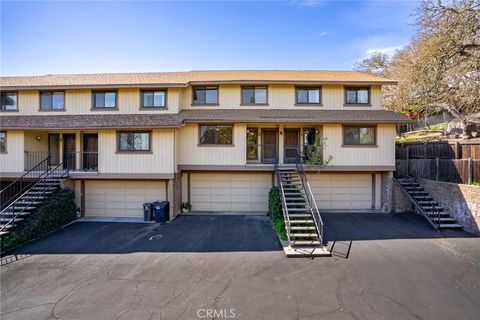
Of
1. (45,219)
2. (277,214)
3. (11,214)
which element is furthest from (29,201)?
(277,214)

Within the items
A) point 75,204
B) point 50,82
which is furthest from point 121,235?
point 50,82

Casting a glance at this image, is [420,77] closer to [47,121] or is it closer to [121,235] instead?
[121,235]

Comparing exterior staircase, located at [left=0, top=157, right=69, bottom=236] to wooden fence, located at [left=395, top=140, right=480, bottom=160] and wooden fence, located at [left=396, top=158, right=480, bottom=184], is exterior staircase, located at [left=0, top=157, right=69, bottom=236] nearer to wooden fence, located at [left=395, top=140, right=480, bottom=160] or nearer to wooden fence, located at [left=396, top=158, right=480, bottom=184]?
wooden fence, located at [left=396, top=158, right=480, bottom=184]

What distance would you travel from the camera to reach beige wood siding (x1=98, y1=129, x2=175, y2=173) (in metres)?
12.9

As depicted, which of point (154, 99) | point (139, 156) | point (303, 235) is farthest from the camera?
point (154, 99)

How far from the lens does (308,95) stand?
14766mm

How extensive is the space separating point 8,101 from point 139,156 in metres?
Answer: 9.60

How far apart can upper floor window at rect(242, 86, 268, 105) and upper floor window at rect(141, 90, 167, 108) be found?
4.85 meters

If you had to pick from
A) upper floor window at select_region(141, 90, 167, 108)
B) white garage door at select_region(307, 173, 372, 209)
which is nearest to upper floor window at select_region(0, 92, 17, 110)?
upper floor window at select_region(141, 90, 167, 108)

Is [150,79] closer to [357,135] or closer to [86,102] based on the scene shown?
[86,102]

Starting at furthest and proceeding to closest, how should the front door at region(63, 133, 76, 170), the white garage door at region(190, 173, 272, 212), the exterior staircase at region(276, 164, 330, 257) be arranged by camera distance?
the front door at region(63, 133, 76, 170) < the white garage door at region(190, 173, 272, 212) < the exterior staircase at region(276, 164, 330, 257)

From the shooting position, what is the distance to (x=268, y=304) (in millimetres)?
5801

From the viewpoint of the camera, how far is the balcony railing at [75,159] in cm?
1384

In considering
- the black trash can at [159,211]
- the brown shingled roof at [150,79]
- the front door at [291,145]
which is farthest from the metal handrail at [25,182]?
the front door at [291,145]
